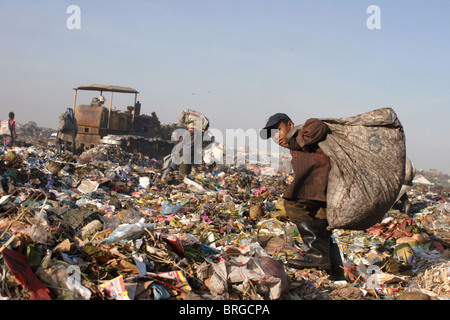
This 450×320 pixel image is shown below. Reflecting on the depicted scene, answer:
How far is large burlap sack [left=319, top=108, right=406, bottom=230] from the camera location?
9.95 ft

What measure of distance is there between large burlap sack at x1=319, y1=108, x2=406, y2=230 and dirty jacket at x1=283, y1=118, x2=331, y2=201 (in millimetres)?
65

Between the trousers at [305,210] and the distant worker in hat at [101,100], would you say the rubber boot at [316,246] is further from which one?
the distant worker in hat at [101,100]

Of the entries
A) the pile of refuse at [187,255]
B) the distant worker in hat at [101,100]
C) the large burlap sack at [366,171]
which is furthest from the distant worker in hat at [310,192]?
the distant worker in hat at [101,100]

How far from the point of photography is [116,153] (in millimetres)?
13102

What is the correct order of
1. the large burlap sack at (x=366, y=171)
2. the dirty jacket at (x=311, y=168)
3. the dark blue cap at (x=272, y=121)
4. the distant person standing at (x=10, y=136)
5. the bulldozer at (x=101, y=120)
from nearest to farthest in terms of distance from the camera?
the large burlap sack at (x=366, y=171)
the dirty jacket at (x=311, y=168)
the dark blue cap at (x=272, y=121)
the distant person standing at (x=10, y=136)
the bulldozer at (x=101, y=120)

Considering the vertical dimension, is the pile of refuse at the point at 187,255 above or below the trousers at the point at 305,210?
below

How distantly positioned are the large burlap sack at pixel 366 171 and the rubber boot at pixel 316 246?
0.14m

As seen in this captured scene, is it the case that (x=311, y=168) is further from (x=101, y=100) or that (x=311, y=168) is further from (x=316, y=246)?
(x=101, y=100)

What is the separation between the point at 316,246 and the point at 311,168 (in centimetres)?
66

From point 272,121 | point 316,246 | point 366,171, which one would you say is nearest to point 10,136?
point 272,121

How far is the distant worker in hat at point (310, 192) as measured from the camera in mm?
3205

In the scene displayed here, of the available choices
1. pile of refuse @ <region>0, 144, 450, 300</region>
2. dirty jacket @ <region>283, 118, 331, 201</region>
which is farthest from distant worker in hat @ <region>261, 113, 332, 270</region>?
pile of refuse @ <region>0, 144, 450, 300</region>

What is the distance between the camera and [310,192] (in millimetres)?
3213
